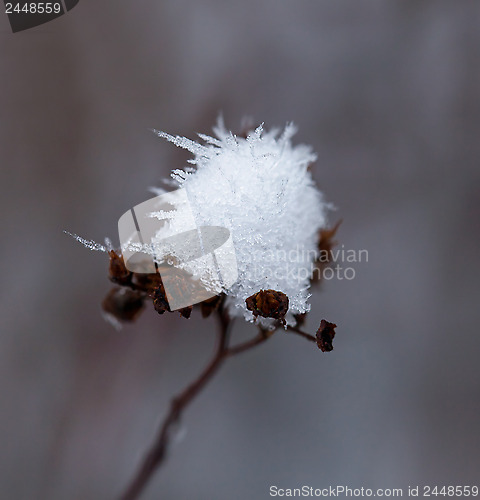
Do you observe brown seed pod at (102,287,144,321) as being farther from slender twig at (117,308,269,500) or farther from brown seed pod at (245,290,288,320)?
brown seed pod at (245,290,288,320)

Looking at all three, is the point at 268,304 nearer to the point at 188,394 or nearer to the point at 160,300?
the point at 160,300

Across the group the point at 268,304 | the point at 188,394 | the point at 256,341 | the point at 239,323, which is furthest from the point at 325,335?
the point at 239,323

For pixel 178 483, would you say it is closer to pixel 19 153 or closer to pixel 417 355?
pixel 417 355

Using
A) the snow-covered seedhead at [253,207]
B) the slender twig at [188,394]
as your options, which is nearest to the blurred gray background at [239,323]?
the slender twig at [188,394]

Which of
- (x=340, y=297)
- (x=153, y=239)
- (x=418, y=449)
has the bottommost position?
(x=418, y=449)

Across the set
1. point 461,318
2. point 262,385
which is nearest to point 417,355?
point 461,318

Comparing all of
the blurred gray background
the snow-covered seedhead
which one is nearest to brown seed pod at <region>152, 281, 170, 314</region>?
the snow-covered seedhead
